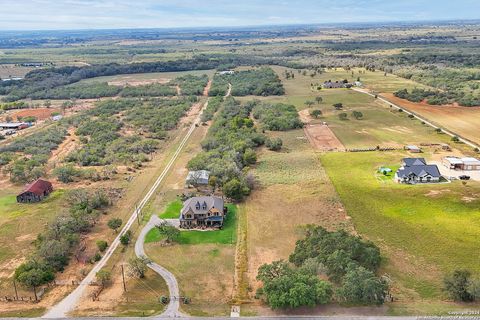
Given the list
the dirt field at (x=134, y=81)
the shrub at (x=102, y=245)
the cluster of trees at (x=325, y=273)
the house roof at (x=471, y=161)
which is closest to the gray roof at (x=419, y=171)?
the house roof at (x=471, y=161)

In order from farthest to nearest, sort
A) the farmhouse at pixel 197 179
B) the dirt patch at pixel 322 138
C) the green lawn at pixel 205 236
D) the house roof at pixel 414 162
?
the dirt patch at pixel 322 138, the house roof at pixel 414 162, the farmhouse at pixel 197 179, the green lawn at pixel 205 236

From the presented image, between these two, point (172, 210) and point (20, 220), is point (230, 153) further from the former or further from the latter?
point (20, 220)

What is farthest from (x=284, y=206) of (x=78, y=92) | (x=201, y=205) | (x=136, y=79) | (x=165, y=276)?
(x=136, y=79)

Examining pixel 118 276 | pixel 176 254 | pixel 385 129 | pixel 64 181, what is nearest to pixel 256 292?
pixel 176 254

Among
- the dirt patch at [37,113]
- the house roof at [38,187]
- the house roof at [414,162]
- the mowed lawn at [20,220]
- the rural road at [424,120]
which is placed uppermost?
the house roof at [414,162]

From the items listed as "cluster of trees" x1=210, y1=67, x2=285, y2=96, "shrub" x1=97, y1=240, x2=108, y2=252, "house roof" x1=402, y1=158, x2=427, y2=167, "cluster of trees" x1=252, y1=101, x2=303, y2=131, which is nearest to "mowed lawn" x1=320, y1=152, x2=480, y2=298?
"house roof" x1=402, y1=158, x2=427, y2=167

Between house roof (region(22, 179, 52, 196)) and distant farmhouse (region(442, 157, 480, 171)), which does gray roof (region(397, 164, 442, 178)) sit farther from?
house roof (region(22, 179, 52, 196))

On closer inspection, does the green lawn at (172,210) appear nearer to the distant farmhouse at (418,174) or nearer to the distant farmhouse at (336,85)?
the distant farmhouse at (418,174)
